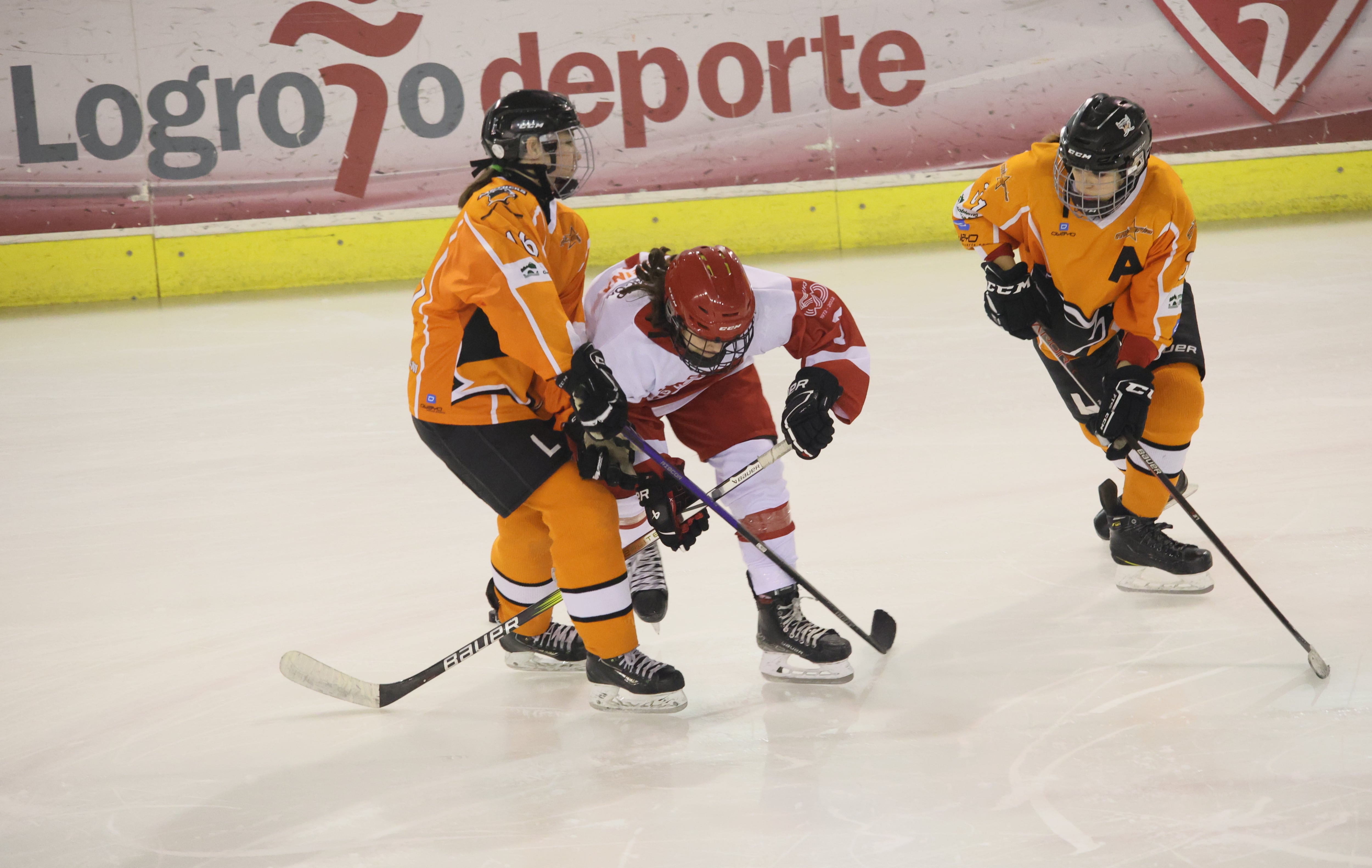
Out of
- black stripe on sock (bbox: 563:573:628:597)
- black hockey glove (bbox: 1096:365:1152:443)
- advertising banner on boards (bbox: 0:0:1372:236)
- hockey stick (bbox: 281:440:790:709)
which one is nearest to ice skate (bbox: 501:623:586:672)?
hockey stick (bbox: 281:440:790:709)

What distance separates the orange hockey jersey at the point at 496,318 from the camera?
2.11m

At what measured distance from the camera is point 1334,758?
6.06ft

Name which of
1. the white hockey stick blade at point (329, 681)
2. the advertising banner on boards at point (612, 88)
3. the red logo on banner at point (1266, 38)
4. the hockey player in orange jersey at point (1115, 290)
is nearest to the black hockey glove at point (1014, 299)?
the hockey player in orange jersey at point (1115, 290)

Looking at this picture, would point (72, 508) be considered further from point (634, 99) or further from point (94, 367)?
point (634, 99)

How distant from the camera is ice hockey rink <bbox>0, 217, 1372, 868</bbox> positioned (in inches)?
70.6

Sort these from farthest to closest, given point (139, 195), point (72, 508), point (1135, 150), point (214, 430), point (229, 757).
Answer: point (139, 195)
point (214, 430)
point (72, 508)
point (1135, 150)
point (229, 757)

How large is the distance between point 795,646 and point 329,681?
87 cm

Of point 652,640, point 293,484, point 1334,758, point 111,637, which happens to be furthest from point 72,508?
point 1334,758

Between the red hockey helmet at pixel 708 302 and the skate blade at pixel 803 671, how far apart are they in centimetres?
58

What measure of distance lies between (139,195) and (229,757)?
6655 mm

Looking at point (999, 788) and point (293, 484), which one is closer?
point (999, 788)

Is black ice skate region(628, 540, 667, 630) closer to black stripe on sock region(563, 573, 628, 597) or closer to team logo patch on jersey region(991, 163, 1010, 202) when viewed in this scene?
black stripe on sock region(563, 573, 628, 597)

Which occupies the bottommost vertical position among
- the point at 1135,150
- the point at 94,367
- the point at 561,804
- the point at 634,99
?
the point at 561,804

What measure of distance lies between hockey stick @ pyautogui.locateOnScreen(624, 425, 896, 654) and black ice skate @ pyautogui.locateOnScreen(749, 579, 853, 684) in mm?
42
